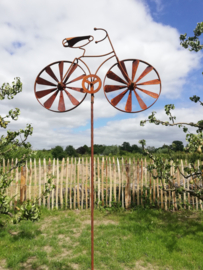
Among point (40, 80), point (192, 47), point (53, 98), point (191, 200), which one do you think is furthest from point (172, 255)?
point (192, 47)

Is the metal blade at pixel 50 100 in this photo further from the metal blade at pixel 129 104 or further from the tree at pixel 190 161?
the tree at pixel 190 161

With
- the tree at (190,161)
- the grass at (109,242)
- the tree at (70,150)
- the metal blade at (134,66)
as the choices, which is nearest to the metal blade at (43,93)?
the metal blade at (134,66)

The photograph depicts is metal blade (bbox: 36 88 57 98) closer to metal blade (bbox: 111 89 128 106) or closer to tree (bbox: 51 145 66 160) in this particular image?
metal blade (bbox: 111 89 128 106)

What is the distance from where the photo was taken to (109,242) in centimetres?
489

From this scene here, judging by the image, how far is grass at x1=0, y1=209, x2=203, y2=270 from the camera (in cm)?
411

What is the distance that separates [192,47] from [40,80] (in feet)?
20.3

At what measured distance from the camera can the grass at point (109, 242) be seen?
411cm

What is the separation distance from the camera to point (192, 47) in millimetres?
7316

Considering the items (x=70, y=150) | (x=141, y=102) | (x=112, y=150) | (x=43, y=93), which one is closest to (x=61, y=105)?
(x=43, y=93)

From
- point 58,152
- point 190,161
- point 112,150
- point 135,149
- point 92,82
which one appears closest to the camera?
point 92,82

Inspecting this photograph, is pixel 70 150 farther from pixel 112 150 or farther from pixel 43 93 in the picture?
pixel 43 93

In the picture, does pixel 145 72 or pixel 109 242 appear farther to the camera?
pixel 109 242

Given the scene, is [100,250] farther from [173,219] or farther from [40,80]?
[40,80]

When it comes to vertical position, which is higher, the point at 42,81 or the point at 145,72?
the point at 145,72
